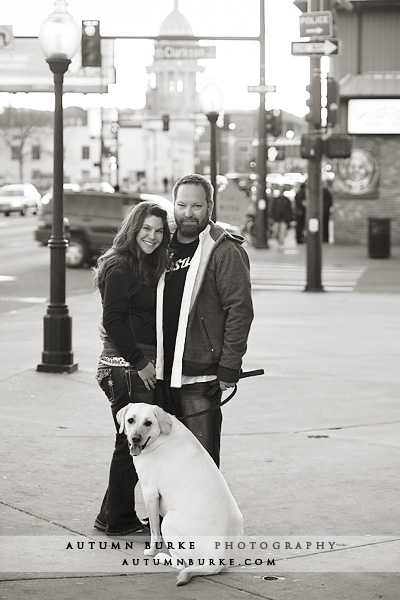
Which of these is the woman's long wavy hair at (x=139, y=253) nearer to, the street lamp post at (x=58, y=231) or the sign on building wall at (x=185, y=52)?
the street lamp post at (x=58, y=231)

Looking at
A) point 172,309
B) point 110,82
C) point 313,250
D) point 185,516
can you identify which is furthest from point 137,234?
point 110,82

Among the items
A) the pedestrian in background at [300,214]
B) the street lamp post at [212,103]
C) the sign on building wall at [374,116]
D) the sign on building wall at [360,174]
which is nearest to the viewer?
the street lamp post at [212,103]

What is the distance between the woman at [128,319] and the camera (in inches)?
219

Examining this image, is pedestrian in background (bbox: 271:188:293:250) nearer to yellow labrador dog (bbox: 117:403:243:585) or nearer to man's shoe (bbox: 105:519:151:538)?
man's shoe (bbox: 105:519:151:538)

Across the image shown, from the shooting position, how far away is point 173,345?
18.5 feet

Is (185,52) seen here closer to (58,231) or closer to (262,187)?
(262,187)

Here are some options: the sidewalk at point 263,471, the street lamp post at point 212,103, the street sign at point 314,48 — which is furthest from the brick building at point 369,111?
the sidewalk at point 263,471

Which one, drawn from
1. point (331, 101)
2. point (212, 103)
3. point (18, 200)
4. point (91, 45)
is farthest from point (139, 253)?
point (18, 200)

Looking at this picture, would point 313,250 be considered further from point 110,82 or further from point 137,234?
point 110,82

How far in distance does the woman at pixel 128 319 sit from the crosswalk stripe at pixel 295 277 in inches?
610

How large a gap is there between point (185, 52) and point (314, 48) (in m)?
10.4

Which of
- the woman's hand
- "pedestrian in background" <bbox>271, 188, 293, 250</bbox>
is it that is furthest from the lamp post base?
"pedestrian in background" <bbox>271, 188, 293, 250</bbox>

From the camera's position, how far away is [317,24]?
1955cm

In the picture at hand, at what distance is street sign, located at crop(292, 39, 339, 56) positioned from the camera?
19.5 m
